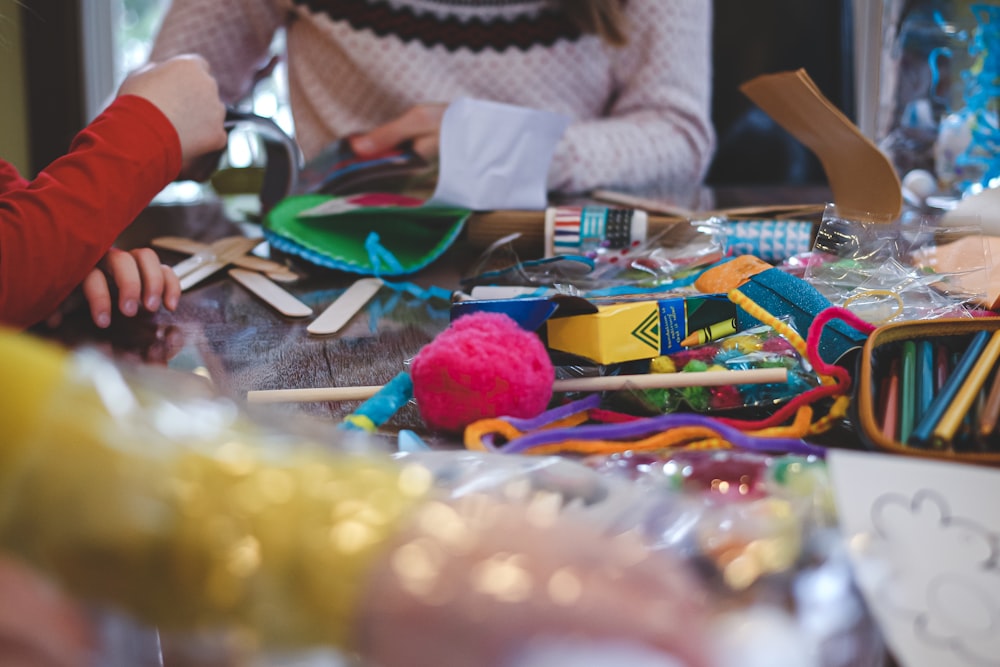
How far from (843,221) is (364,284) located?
0.40 metres

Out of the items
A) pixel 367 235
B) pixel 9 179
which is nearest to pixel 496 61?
pixel 367 235

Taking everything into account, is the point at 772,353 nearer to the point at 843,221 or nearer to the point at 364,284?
the point at 843,221

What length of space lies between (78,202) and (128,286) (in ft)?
0.26

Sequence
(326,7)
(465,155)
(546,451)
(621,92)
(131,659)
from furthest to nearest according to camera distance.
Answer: (621,92), (326,7), (465,155), (546,451), (131,659)

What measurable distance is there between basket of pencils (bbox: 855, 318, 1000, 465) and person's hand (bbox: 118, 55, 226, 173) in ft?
1.93

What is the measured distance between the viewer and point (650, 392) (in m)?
0.46

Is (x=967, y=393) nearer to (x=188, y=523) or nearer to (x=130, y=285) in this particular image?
(x=188, y=523)

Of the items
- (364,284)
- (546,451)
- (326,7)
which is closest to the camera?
(546,451)

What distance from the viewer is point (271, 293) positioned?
Result: 758mm

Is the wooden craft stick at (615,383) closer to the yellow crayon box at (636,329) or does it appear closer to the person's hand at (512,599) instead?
the yellow crayon box at (636,329)

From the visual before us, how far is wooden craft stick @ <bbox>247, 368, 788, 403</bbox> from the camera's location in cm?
44

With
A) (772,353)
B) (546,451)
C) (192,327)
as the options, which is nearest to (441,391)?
(546,451)

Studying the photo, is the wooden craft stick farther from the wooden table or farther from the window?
the window

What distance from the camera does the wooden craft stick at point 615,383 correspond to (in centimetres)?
44
